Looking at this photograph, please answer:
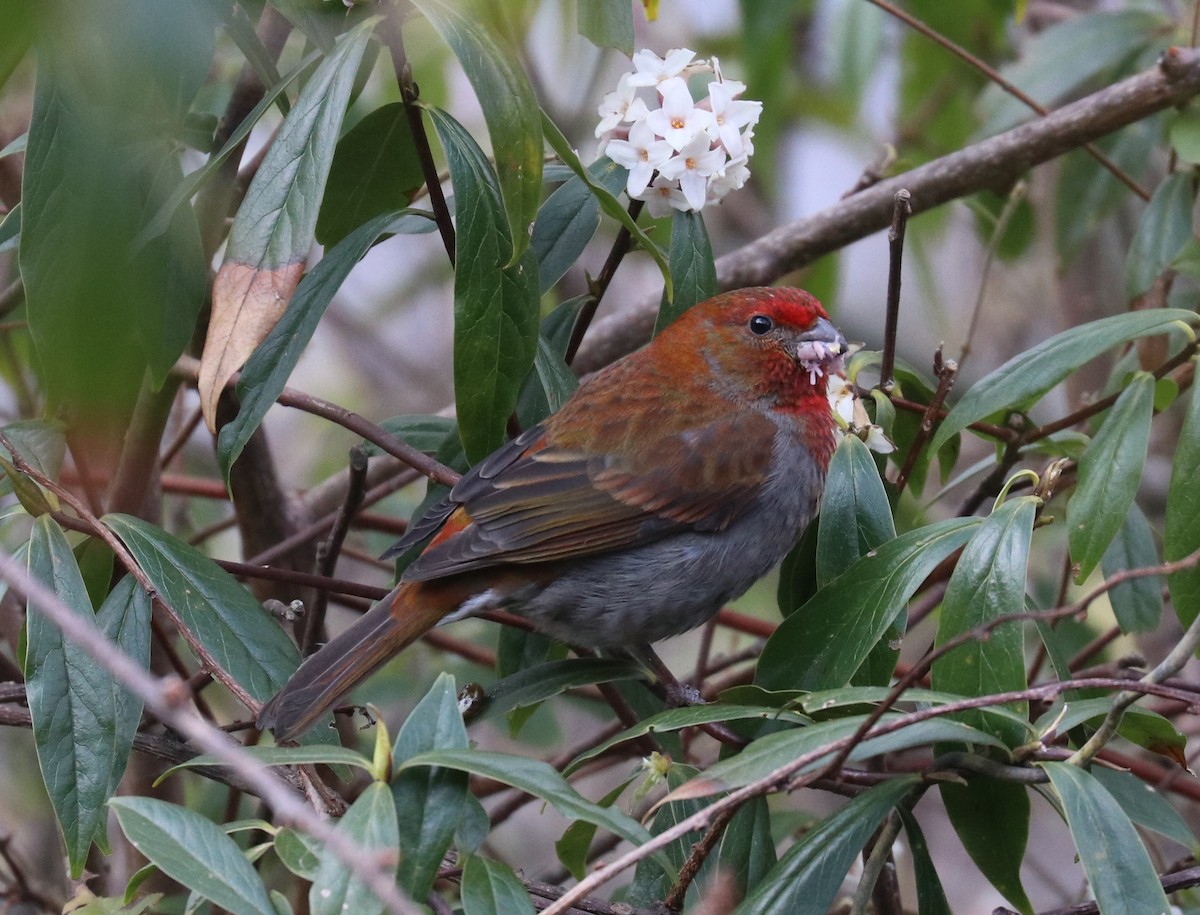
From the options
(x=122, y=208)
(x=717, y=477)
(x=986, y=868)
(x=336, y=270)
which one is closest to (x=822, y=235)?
(x=717, y=477)

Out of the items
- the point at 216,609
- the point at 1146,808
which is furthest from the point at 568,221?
the point at 1146,808

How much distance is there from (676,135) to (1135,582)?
155 cm

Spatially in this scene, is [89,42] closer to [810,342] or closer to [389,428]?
[389,428]

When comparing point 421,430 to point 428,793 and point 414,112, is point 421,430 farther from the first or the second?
point 428,793

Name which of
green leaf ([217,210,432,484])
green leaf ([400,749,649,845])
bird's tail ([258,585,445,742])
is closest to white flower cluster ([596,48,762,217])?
green leaf ([217,210,432,484])

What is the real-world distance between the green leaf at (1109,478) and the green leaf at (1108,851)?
54cm

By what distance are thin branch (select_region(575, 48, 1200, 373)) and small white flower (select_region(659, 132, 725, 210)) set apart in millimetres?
735

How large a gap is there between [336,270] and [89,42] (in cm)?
150

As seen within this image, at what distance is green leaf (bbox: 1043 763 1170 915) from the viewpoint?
1.83 metres

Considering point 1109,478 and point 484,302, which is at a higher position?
→ point 484,302

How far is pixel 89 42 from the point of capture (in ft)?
3.37

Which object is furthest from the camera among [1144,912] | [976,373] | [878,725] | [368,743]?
[976,373]

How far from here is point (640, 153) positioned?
8.94ft

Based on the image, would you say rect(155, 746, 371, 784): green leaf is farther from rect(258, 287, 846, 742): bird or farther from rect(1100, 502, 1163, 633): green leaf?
rect(1100, 502, 1163, 633): green leaf
